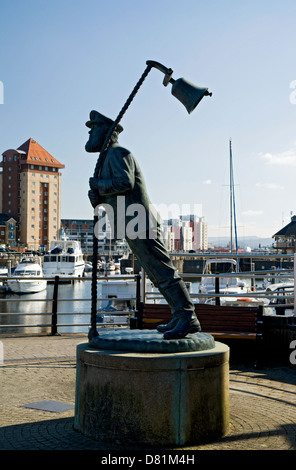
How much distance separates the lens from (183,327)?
18.1 ft

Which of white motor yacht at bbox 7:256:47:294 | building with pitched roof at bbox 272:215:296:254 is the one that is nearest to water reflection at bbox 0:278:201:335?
white motor yacht at bbox 7:256:47:294

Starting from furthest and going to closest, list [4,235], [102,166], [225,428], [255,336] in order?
[4,235] < [255,336] < [102,166] < [225,428]

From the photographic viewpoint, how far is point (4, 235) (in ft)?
418

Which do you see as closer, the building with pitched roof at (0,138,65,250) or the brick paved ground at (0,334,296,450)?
the brick paved ground at (0,334,296,450)

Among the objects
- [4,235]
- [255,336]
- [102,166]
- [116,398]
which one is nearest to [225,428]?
[116,398]

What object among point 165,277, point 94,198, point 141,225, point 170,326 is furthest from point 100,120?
point 170,326

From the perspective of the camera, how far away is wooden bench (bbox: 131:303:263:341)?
888 centimetres

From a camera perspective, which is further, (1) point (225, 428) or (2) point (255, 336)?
(2) point (255, 336)

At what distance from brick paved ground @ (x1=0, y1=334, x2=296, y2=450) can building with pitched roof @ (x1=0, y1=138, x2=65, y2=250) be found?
400 ft

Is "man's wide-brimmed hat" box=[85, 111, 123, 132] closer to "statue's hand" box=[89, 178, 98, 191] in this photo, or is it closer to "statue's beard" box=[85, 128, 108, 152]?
"statue's beard" box=[85, 128, 108, 152]

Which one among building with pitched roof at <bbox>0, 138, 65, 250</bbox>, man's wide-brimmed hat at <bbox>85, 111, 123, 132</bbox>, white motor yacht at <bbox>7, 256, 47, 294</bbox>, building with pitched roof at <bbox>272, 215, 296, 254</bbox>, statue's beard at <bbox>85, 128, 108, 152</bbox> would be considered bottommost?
white motor yacht at <bbox>7, 256, 47, 294</bbox>

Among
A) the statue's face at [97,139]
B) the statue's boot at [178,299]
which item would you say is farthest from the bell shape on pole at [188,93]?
the statue's boot at [178,299]
